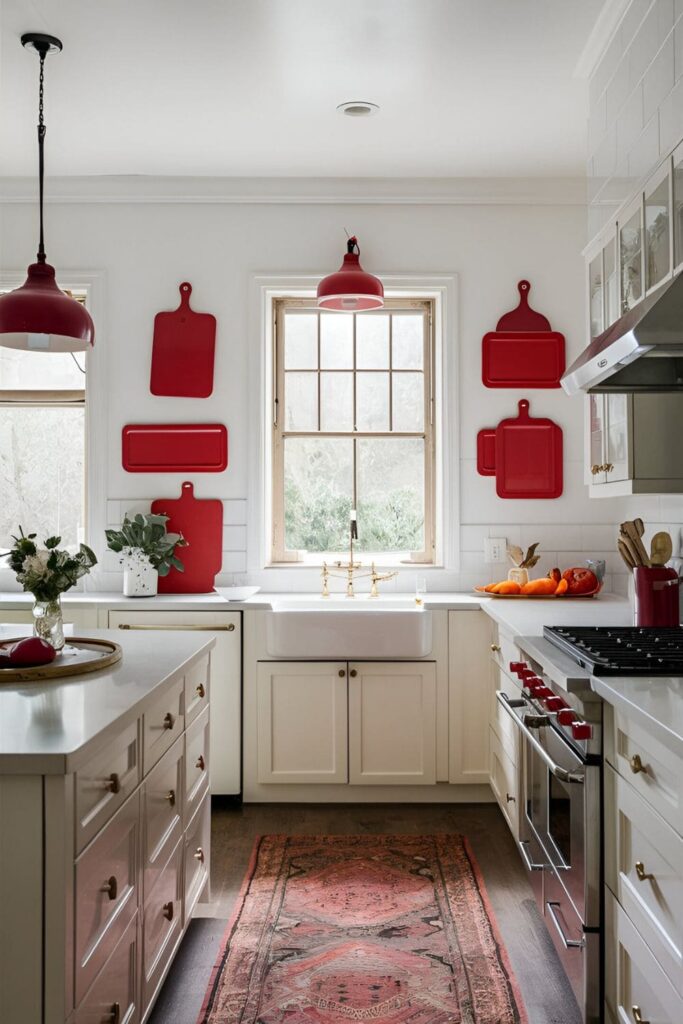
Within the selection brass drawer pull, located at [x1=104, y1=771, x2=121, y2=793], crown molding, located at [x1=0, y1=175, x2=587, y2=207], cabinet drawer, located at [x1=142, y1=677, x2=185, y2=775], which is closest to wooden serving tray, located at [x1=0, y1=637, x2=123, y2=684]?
cabinet drawer, located at [x1=142, y1=677, x2=185, y2=775]

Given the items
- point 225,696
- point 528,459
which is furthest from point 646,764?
point 528,459

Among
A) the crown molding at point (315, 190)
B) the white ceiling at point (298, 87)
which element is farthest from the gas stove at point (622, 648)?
the crown molding at point (315, 190)

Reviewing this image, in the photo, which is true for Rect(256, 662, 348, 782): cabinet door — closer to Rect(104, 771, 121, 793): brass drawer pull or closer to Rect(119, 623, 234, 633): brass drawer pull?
Rect(119, 623, 234, 633): brass drawer pull

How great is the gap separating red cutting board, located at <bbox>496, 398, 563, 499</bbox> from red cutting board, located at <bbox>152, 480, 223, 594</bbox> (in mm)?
1408

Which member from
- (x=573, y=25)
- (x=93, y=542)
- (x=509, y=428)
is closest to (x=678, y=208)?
(x=573, y=25)

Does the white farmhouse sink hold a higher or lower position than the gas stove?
lower

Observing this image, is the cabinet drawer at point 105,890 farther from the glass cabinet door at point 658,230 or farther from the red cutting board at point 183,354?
the red cutting board at point 183,354

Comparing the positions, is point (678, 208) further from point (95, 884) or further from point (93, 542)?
point (93, 542)

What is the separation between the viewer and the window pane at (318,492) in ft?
14.8

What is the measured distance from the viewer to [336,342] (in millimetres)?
4504

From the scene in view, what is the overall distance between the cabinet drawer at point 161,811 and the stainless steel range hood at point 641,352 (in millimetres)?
1525

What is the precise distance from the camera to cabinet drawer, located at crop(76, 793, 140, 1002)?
1563 millimetres

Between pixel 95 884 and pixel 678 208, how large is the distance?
215cm

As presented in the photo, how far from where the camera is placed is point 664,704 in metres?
1.76
